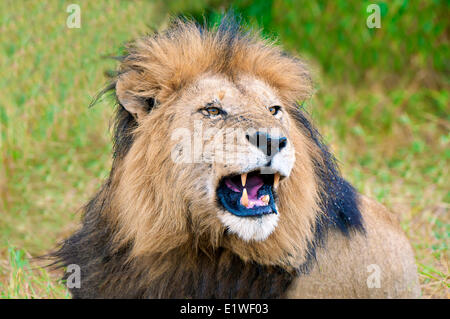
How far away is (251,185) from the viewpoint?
117 inches

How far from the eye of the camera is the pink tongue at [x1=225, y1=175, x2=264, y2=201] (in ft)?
9.60

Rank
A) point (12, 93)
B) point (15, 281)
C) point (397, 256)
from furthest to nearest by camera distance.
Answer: point (12, 93), point (15, 281), point (397, 256)

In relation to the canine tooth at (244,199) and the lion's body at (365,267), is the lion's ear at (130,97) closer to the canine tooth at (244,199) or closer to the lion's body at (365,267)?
the canine tooth at (244,199)

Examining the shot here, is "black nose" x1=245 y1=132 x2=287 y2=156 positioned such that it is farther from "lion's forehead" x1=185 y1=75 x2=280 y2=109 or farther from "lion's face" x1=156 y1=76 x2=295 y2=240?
"lion's forehead" x1=185 y1=75 x2=280 y2=109

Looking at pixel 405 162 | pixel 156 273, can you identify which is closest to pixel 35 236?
pixel 156 273

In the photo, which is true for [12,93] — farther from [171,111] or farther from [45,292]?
[171,111]

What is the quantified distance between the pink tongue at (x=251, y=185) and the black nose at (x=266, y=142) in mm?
242

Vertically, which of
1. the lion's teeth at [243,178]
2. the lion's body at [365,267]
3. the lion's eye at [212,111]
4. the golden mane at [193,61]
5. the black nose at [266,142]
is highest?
the golden mane at [193,61]

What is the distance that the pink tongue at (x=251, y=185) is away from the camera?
2.93m

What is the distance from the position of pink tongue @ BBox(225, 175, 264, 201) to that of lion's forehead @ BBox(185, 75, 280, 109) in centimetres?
35

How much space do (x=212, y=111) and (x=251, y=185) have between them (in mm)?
404

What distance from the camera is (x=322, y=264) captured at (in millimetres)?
3398

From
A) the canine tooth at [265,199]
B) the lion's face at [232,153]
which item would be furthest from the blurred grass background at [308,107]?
the canine tooth at [265,199]
